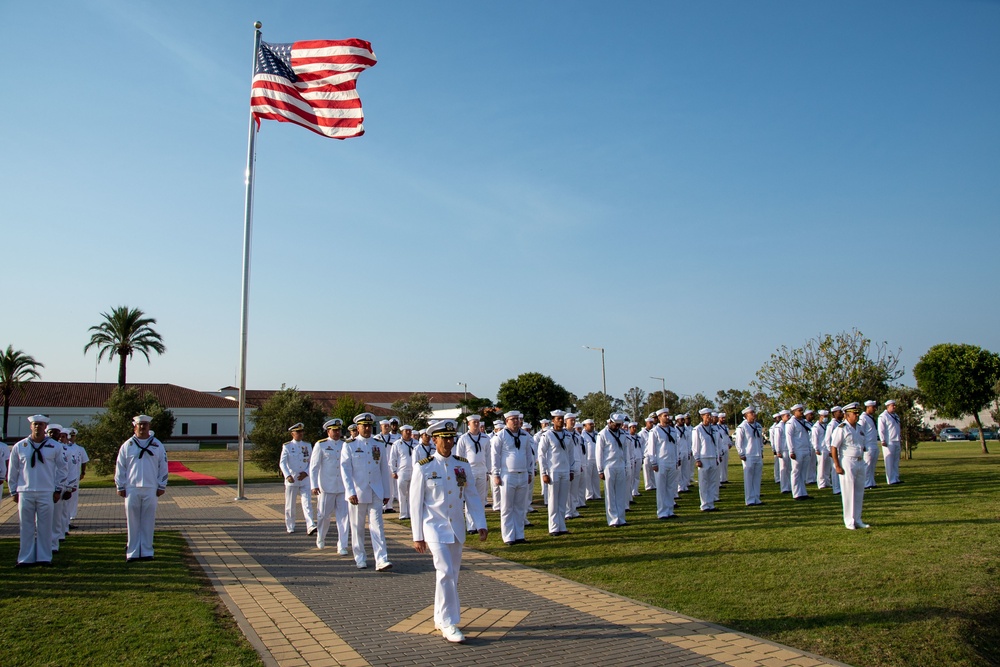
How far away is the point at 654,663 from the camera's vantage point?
5.82 meters

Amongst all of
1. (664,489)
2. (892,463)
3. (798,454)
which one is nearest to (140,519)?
(664,489)

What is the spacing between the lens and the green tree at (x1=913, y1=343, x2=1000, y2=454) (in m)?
46.5

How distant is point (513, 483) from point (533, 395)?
52517mm

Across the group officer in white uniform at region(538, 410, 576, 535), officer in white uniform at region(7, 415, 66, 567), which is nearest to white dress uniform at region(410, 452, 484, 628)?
officer in white uniform at region(538, 410, 576, 535)

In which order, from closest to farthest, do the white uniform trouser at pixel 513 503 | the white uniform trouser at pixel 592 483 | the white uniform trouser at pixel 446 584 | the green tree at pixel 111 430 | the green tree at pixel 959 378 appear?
1. the white uniform trouser at pixel 446 584
2. the white uniform trouser at pixel 513 503
3. the white uniform trouser at pixel 592 483
4. the green tree at pixel 111 430
5. the green tree at pixel 959 378

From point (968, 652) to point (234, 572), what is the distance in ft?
27.2

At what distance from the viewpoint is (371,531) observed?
10.1m

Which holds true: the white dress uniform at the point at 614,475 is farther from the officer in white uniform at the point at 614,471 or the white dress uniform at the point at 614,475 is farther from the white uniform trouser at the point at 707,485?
the white uniform trouser at the point at 707,485

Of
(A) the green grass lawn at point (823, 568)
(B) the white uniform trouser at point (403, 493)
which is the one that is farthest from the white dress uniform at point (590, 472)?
(B) the white uniform trouser at point (403, 493)

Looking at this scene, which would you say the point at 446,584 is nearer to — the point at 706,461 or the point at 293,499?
the point at 293,499

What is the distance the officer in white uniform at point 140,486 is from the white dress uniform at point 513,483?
528cm

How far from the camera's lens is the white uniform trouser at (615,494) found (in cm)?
1374

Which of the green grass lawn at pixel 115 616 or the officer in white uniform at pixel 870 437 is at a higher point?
the officer in white uniform at pixel 870 437

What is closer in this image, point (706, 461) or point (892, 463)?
point (706, 461)
